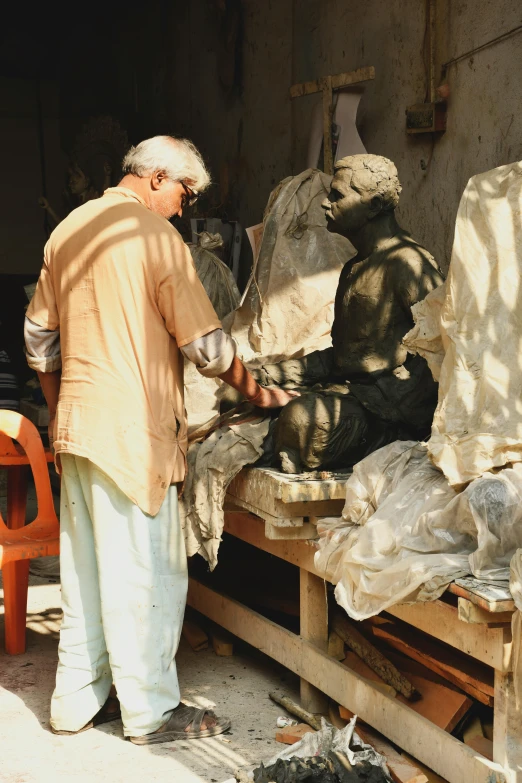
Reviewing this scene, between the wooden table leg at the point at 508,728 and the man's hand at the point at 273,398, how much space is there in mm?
1445

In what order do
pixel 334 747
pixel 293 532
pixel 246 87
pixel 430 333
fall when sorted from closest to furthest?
pixel 334 747 < pixel 430 333 < pixel 293 532 < pixel 246 87

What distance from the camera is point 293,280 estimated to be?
5324mm

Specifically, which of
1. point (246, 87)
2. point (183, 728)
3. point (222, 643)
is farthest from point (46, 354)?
point (246, 87)

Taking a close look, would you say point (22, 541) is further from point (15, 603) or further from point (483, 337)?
point (483, 337)

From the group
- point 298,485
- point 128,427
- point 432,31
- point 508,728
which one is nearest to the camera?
point 508,728

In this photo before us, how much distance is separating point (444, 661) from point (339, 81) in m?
3.37

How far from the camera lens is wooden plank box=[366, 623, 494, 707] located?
3170 mm

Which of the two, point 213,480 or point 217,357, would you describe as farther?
point 213,480

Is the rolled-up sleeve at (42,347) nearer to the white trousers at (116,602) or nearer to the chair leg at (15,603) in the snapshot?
the white trousers at (116,602)

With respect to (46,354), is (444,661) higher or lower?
lower

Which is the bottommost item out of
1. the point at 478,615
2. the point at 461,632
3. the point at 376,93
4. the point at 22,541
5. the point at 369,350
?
the point at 22,541

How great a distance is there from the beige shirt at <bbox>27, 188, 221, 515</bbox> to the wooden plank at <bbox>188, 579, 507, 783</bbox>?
33.7 inches

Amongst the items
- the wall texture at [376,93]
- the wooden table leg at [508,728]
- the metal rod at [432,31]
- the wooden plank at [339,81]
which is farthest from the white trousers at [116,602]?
the wooden plank at [339,81]

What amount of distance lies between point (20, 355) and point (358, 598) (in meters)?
6.18
